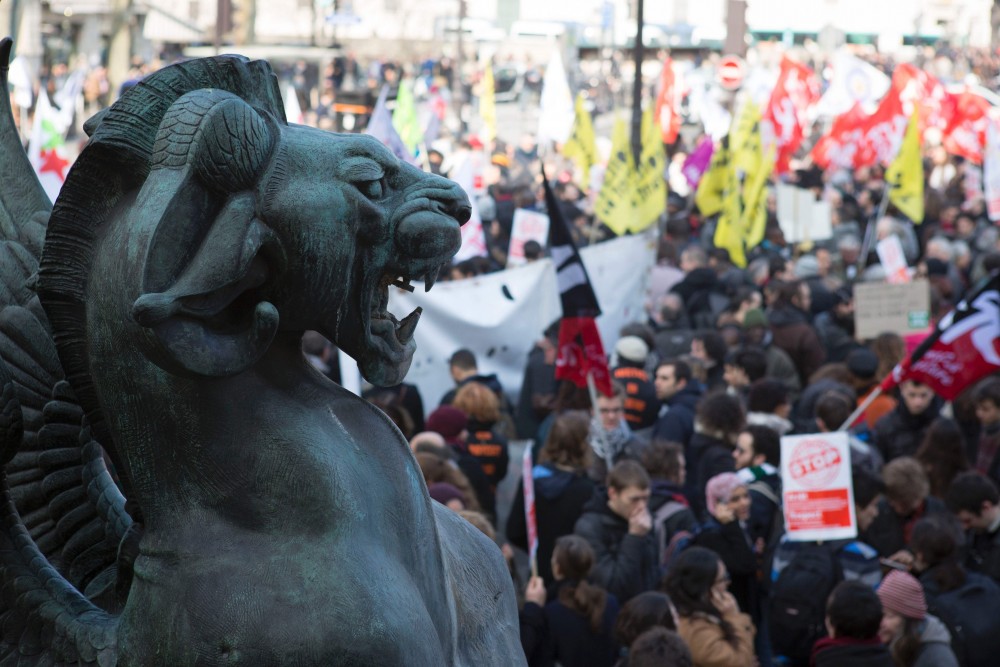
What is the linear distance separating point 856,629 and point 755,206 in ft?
31.4

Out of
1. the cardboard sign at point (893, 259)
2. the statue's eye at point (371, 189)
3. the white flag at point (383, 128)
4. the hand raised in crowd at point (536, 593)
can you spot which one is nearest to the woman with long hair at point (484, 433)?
the hand raised in crowd at point (536, 593)

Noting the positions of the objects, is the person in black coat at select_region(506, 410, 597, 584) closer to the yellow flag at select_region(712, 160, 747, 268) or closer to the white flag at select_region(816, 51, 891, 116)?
the yellow flag at select_region(712, 160, 747, 268)

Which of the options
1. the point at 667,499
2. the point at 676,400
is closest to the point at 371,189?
the point at 667,499

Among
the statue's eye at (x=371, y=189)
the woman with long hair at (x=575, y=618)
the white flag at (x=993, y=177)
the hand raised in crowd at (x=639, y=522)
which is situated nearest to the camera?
the statue's eye at (x=371, y=189)

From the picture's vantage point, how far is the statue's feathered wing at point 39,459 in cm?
248

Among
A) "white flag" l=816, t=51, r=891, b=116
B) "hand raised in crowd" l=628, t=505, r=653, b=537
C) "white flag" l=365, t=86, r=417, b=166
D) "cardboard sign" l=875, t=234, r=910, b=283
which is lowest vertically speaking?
"hand raised in crowd" l=628, t=505, r=653, b=537

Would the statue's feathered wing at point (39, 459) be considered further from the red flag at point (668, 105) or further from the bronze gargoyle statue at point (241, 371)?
the red flag at point (668, 105)

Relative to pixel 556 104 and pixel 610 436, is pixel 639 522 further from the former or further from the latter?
pixel 556 104

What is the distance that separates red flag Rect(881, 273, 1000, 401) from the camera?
7.90 metres

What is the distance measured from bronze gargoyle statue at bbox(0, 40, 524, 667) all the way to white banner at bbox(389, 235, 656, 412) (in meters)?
7.53

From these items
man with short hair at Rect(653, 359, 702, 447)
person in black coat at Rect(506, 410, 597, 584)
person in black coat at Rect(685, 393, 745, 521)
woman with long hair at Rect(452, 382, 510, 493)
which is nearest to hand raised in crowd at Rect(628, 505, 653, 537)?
person in black coat at Rect(506, 410, 597, 584)

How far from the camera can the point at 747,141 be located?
16156mm

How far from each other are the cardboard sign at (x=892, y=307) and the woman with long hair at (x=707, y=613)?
5.98 meters

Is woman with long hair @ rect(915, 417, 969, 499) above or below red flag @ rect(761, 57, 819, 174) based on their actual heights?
below
